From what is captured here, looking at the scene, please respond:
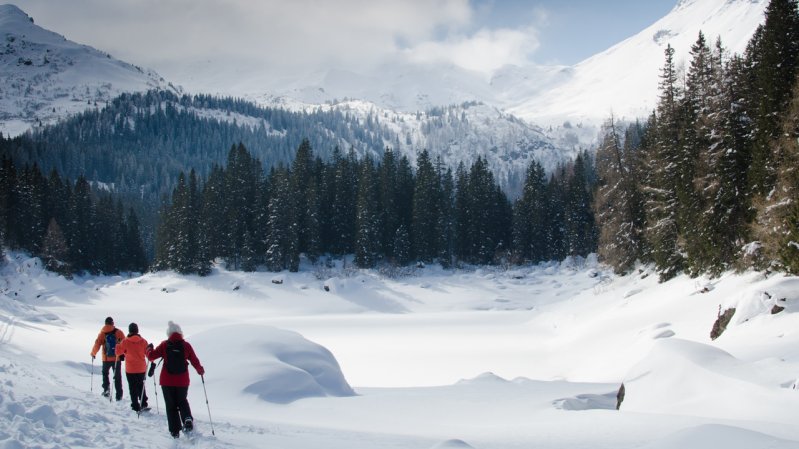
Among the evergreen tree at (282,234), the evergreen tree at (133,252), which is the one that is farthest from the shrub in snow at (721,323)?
the evergreen tree at (133,252)

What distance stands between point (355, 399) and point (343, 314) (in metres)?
36.3

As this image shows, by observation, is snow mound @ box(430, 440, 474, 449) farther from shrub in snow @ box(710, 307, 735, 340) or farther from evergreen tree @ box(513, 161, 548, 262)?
evergreen tree @ box(513, 161, 548, 262)

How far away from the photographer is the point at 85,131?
628 ft

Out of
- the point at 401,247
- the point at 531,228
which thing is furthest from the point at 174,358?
→ the point at 531,228

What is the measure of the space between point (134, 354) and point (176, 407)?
2.86 m

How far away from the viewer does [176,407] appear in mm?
8516

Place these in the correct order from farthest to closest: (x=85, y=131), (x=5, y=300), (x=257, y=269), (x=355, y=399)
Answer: (x=85, y=131), (x=257, y=269), (x=5, y=300), (x=355, y=399)

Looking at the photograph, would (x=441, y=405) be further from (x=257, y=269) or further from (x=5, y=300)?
(x=257, y=269)

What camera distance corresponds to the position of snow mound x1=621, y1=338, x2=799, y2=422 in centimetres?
1007

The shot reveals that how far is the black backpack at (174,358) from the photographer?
8.73m

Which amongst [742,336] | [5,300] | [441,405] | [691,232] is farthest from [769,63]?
[5,300]

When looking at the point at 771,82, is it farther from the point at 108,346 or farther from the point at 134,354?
the point at 108,346

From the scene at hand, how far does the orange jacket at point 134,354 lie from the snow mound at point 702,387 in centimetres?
1093

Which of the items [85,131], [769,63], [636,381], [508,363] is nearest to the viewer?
[636,381]
